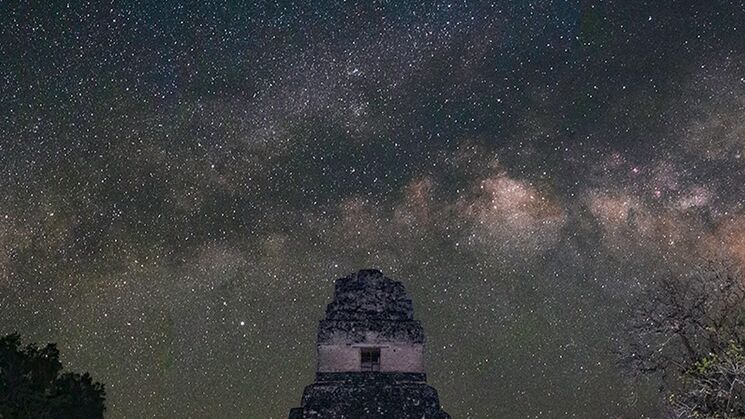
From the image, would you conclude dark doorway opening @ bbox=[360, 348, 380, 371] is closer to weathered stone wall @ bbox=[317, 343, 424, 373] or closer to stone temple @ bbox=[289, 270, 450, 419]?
stone temple @ bbox=[289, 270, 450, 419]

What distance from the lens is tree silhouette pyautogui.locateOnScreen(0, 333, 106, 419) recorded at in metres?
23.7

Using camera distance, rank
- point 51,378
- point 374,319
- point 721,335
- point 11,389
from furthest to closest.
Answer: point 51,378
point 11,389
point 374,319
point 721,335

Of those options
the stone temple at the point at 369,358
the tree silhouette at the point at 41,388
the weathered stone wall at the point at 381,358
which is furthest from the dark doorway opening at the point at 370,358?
the tree silhouette at the point at 41,388

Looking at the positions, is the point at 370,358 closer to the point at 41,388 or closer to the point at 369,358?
the point at 369,358

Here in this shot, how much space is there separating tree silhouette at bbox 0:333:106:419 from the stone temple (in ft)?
31.6

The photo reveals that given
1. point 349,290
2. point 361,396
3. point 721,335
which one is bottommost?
point 361,396

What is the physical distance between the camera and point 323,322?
2016 cm

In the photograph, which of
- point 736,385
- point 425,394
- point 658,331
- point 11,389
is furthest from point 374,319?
point 11,389

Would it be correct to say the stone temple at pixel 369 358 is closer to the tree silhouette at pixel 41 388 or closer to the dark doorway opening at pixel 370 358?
the dark doorway opening at pixel 370 358

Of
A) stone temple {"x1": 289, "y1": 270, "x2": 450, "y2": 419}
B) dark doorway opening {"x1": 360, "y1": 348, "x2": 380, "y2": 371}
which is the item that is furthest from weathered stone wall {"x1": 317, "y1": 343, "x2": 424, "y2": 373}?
dark doorway opening {"x1": 360, "y1": 348, "x2": 380, "y2": 371}

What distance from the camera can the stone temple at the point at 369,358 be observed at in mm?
18891

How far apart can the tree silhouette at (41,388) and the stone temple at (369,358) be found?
9629 millimetres

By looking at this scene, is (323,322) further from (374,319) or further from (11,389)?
(11,389)

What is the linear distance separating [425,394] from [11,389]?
43.4ft
